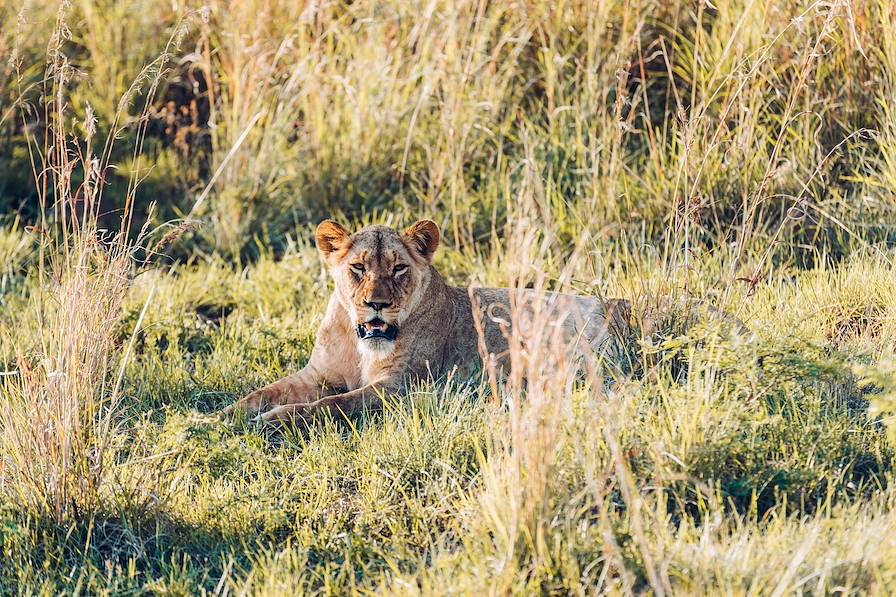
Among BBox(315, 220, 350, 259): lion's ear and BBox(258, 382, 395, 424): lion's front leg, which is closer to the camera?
BBox(258, 382, 395, 424): lion's front leg

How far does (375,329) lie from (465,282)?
1272 mm

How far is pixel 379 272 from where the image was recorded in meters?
4.81

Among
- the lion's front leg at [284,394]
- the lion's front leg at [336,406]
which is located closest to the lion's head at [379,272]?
the lion's front leg at [336,406]

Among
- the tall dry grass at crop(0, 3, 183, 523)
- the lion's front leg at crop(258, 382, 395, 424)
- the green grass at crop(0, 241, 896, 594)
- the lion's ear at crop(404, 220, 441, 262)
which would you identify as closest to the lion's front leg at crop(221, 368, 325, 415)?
the lion's front leg at crop(258, 382, 395, 424)

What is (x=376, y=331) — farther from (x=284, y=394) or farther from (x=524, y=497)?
(x=524, y=497)

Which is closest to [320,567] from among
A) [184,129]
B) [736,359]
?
[736,359]

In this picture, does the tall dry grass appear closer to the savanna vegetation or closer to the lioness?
the savanna vegetation

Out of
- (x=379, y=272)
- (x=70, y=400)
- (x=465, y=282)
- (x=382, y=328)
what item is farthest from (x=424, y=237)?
(x=70, y=400)

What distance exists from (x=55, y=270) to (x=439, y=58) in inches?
126

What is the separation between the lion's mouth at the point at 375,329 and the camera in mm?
4863

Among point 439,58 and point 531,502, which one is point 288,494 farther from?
point 439,58

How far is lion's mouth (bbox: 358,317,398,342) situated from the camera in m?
4.86

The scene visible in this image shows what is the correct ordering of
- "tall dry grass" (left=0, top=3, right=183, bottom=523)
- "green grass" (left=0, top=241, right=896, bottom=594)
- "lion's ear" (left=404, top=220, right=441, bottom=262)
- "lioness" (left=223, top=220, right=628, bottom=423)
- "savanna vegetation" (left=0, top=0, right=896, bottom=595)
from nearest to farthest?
"green grass" (left=0, top=241, right=896, bottom=594)
"savanna vegetation" (left=0, top=0, right=896, bottom=595)
"tall dry grass" (left=0, top=3, right=183, bottom=523)
"lioness" (left=223, top=220, right=628, bottom=423)
"lion's ear" (left=404, top=220, right=441, bottom=262)

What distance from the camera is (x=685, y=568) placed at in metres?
3.23
